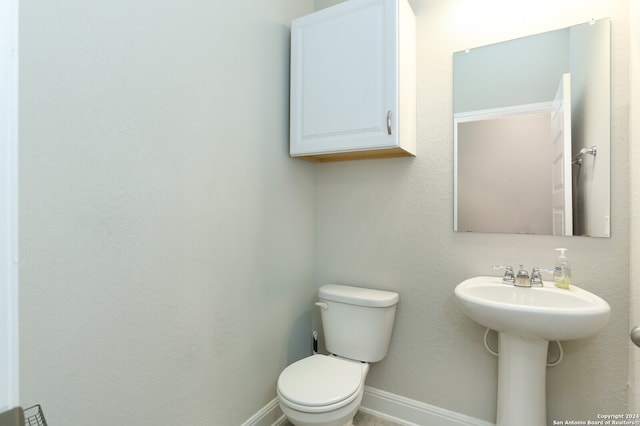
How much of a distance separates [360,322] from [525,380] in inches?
29.4

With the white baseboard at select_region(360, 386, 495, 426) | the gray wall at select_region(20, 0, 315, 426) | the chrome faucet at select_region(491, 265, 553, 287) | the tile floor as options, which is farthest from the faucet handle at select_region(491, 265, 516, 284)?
the gray wall at select_region(20, 0, 315, 426)

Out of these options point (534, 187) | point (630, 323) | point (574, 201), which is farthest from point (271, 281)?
point (630, 323)

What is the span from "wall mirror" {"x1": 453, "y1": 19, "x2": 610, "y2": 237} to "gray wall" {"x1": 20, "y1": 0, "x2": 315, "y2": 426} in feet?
3.25

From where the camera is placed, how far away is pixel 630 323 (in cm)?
Result: 130

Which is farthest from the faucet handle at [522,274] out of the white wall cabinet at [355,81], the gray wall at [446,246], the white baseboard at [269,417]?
the white baseboard at [269,417]

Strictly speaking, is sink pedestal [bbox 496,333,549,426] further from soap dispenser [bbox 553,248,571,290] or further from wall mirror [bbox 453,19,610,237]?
wall mirror [bbox 453,19,610,237]

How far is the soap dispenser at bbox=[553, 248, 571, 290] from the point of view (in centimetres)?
136

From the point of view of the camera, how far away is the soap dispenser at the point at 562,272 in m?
1.36

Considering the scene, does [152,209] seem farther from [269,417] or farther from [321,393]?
[269,417]

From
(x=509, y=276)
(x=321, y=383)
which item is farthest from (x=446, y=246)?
(x=321, y=383)

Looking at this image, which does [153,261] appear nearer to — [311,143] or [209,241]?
[209,241]

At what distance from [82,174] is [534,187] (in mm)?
1800

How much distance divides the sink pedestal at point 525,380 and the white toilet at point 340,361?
1.83 ft

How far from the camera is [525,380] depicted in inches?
53.3
